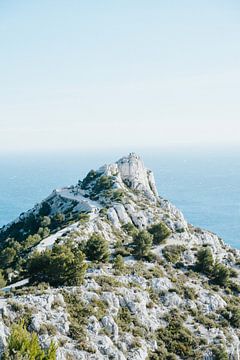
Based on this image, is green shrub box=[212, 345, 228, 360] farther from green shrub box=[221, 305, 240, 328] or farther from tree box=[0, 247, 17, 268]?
tree box=[0, 247, 17, 268]

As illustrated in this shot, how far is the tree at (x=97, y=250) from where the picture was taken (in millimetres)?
47531

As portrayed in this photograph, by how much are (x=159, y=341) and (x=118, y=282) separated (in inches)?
335

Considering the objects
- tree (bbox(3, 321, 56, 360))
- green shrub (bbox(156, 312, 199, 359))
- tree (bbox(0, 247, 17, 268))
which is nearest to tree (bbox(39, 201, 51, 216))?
tree (bbox(0, 247, 17, 268))

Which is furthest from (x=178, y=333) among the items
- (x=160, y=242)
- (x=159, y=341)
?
(x=160, y=242)

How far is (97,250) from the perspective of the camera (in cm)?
4759

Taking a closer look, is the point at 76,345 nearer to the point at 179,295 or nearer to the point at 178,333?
the point at 178,333

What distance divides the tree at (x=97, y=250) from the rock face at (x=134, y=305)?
131 centimetres

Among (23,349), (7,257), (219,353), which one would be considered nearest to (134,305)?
(219,353)

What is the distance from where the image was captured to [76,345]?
28.6 metres

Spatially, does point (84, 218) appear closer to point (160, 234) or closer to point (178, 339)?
point (160, 234)

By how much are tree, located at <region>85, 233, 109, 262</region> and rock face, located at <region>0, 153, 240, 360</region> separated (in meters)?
1.31

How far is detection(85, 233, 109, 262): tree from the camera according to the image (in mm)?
47531

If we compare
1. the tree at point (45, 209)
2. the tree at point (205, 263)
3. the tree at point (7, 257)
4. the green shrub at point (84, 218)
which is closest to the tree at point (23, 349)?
the tree at point (205, 263)

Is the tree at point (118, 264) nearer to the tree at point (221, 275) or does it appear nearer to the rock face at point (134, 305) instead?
the rock face at point (134, 305)
